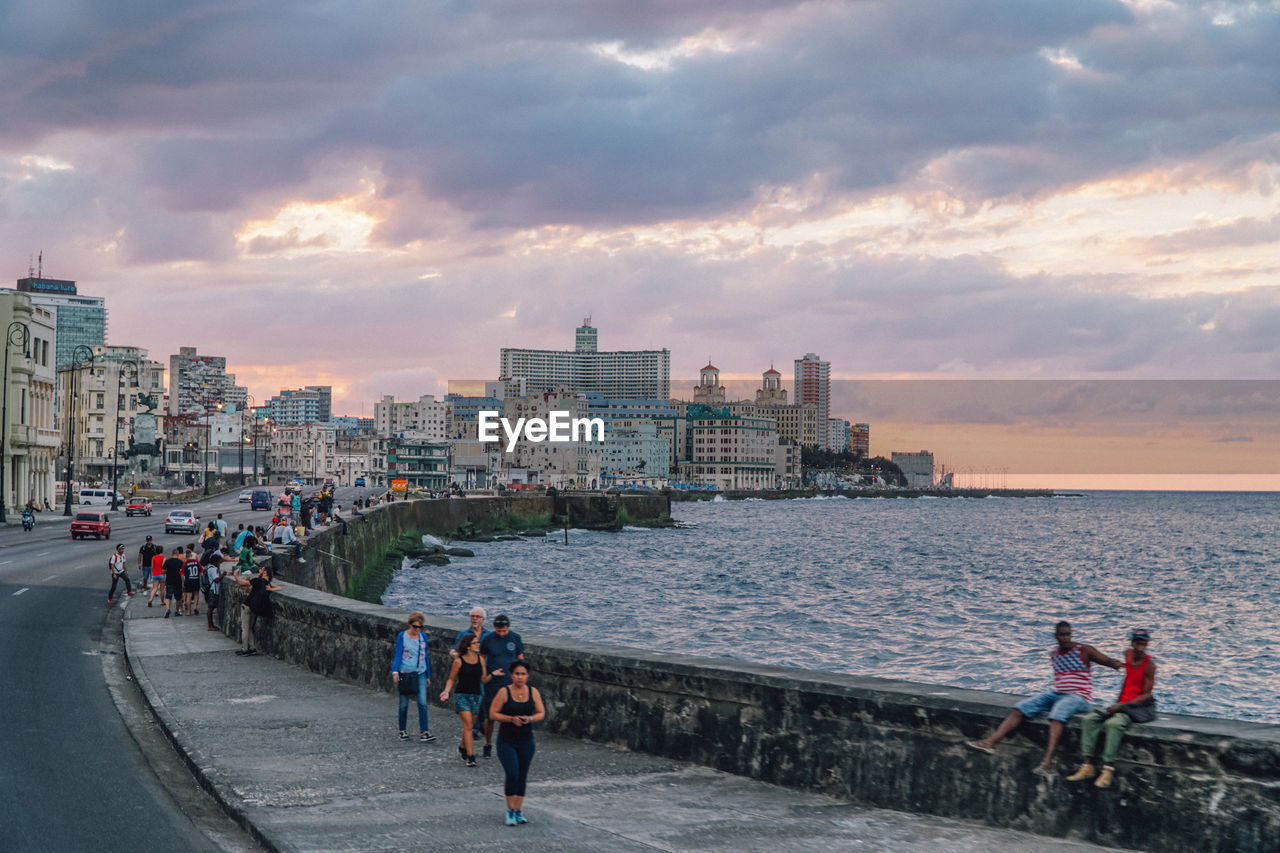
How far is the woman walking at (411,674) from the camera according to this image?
13195 mm

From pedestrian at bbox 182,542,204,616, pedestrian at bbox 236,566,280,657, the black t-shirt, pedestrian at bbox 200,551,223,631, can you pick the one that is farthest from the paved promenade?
pedestrian at bbox 182,542,204,616

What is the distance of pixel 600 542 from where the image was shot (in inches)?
4651

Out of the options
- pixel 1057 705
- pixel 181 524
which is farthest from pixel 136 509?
pixel 1057 705

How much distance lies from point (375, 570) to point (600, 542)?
5568 cm

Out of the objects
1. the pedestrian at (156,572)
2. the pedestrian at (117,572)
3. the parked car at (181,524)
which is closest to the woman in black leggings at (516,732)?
the pedestrian at (156,572)

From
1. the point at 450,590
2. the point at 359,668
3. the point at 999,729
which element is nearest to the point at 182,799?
the point at 359,668

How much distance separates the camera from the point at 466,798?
35.0ft

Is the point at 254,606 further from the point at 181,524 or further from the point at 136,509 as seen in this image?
the point at 136,509

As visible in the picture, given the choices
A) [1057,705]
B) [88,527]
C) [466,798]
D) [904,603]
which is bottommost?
[904,603]

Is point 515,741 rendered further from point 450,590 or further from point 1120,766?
point 450,590

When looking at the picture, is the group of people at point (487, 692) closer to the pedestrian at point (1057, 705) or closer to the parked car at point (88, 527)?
the pedestrian at point (1057, 705)

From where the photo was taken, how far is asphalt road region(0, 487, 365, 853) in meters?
10.0

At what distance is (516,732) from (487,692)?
244 cm

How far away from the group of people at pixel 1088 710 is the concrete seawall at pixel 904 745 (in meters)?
0.10
